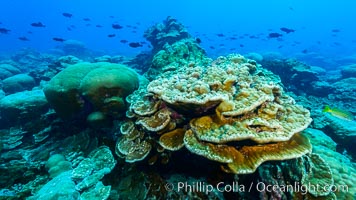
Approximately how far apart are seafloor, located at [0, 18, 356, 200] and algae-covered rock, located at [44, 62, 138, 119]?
0.06 feet

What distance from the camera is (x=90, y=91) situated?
458cm

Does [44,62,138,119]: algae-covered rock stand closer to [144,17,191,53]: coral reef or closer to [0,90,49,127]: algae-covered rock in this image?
[0,90,49,127]: algae-covered rock

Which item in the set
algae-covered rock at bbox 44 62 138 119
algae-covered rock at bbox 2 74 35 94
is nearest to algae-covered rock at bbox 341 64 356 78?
algae-covered rock at bbox 44 62 138 119

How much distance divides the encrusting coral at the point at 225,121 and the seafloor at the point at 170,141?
0.01 metres

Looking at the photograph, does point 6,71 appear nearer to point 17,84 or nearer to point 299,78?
point 17,84

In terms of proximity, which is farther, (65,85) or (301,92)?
(301,92)

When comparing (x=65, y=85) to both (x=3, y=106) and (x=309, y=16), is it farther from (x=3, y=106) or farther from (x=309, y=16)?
(x=309, y=16)

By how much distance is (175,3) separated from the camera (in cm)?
15262

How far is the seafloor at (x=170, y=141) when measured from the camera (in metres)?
2.94

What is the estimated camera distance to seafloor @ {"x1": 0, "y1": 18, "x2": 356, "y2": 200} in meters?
2.94

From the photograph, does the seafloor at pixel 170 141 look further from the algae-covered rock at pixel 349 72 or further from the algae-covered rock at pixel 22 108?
the algae-covered rock at pixel 349 72

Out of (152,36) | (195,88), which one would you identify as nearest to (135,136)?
(195,88)

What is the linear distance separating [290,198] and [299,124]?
0.94 meters

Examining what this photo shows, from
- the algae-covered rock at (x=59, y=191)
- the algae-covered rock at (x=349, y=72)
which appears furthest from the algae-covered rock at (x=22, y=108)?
the algae-covered rock at (x=349, y=72)
